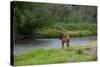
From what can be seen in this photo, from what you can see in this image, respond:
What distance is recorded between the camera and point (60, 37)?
7.09ft

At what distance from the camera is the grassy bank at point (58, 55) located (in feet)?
6.62

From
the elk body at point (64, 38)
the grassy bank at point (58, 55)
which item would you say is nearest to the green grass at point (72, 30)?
the elk body at point (64, 38)

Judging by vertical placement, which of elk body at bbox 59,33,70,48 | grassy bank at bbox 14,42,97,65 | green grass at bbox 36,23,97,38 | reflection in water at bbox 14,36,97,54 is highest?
green grass at bbox 36,23,97,38

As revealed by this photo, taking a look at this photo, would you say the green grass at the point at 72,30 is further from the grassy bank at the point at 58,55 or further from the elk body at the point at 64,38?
the grassy bank at the point at 58,55

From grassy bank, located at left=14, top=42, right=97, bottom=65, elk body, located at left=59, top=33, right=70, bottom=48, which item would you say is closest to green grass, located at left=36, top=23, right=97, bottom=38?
elk body, located at left=59, top=33, right=70, bottom=48

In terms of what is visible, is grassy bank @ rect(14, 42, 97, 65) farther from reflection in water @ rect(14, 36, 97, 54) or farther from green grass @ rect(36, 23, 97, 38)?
green grass @ rect(36, 23, 97, 38)

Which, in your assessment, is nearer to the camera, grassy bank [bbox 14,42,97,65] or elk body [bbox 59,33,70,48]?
grassy bank [bbox 14,42,97,65]

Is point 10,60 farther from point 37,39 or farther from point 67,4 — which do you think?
point 67,4

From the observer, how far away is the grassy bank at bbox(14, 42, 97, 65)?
2018 mm

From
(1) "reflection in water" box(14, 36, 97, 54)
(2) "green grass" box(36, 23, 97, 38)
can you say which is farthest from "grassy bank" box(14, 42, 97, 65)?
(2) "green grass" box(36, 23, 97, 38)

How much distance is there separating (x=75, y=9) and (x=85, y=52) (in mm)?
518

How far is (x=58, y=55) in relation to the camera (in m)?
2.14

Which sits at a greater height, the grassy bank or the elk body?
the elk body
